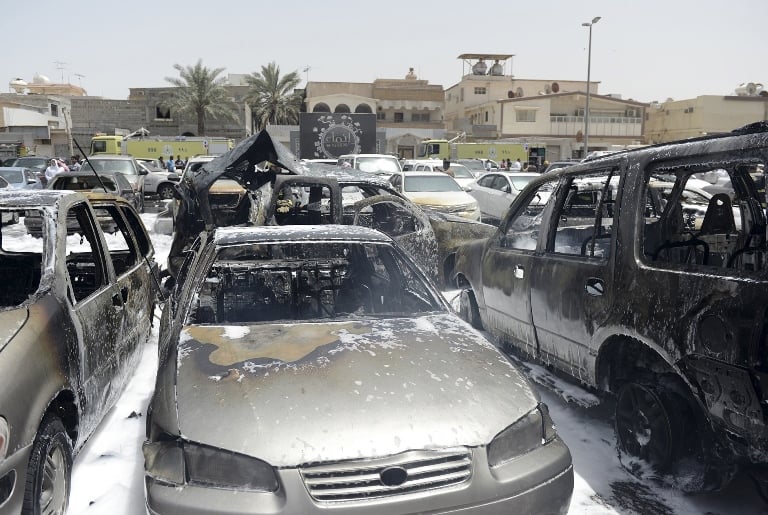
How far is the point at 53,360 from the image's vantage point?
2908 millimetres

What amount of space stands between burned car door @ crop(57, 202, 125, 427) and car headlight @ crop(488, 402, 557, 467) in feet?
7.14

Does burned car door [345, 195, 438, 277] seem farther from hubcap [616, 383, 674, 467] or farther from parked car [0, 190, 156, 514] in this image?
hubcap [616, 383, 674, 467]

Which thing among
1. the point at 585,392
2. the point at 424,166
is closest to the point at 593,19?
the point at 424,166

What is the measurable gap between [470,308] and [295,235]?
2.61 metres

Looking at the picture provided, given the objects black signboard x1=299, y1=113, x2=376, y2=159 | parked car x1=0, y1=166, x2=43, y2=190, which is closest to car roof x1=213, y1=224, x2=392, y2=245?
parked car x1=0, y1=166, x2=43, y2=190

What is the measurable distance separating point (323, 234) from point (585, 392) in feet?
7.85

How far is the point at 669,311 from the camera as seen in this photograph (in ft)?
10.4

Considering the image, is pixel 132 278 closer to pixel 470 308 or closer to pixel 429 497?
pixel 470 308

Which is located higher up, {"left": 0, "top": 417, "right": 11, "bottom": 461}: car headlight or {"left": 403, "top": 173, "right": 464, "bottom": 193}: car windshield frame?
{"left": 403, "top": 173, "right": 464, "bottom": 193}: car windshield frame

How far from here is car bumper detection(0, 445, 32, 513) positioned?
230 centimetres

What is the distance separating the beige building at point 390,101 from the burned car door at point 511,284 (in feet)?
163

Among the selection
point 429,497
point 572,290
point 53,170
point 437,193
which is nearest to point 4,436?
point 429,497

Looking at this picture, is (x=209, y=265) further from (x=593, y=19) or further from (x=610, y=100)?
(x=610, y=100)

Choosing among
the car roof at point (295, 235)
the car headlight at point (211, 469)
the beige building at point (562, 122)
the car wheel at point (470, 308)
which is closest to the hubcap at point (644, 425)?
the car roof at point (295, 235)
